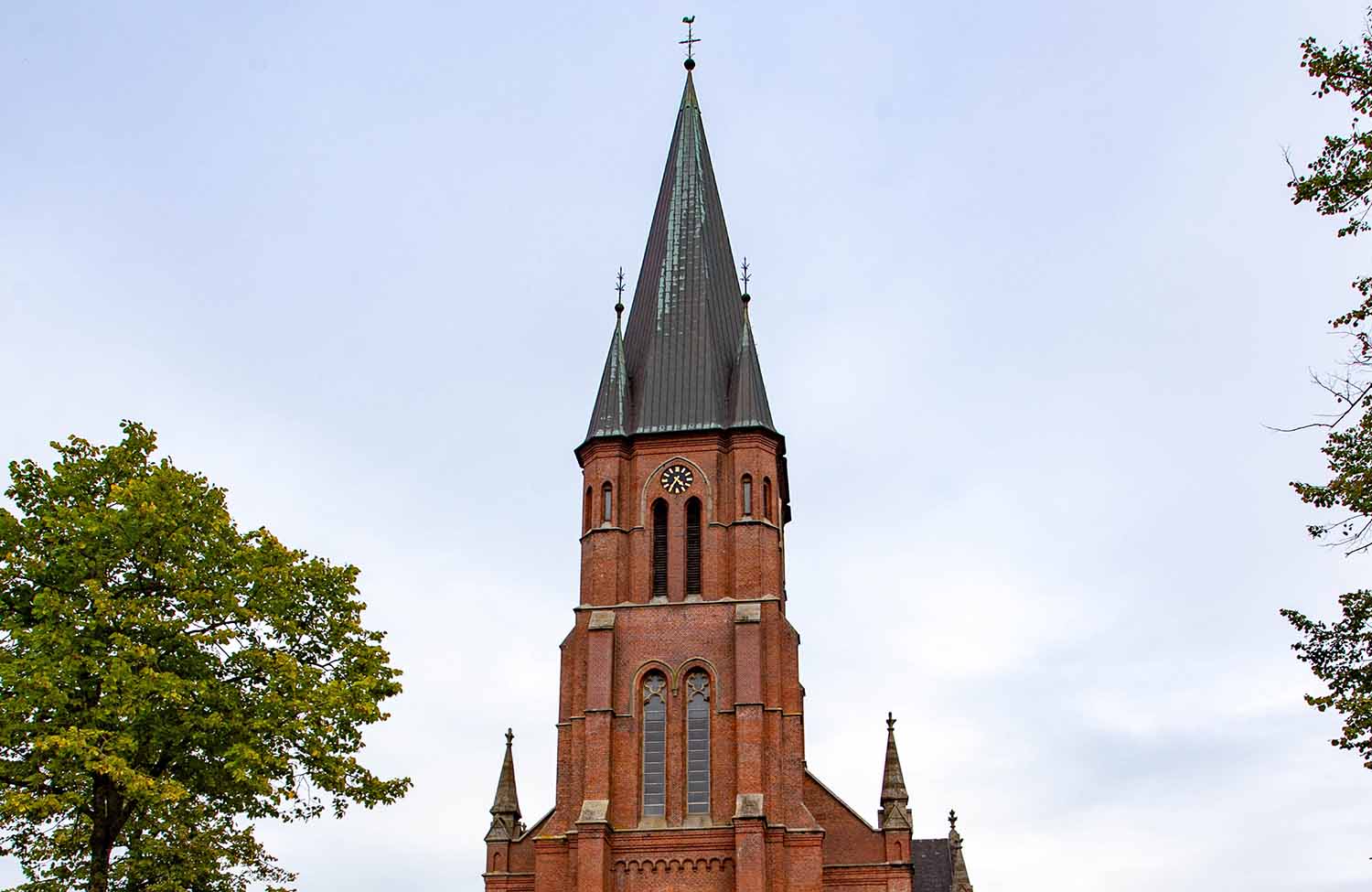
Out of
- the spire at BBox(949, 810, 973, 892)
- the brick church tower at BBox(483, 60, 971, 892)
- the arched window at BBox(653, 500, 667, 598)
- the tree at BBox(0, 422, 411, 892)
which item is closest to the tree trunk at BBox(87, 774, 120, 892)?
the tree at BBox(0, 422, 411, 892)

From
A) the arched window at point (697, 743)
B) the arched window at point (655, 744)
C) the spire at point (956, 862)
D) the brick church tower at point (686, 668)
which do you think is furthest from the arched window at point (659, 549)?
the spire at point (956, 862)

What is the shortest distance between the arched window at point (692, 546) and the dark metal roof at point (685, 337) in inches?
115

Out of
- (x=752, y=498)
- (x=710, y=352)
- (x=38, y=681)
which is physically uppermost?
(x=710, y=352)

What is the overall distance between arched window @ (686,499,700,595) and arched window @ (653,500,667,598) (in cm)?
81

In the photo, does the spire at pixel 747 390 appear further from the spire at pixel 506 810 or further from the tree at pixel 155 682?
the tree at pixel 155 682

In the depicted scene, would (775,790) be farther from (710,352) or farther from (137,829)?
(137,829)

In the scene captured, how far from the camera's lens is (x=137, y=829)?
3050 centimetres

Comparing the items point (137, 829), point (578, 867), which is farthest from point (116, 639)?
point (578, 867)

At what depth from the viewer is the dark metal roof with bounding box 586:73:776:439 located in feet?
179

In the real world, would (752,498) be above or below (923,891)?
above

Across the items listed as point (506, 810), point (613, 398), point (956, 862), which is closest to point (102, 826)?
point (506, 810)

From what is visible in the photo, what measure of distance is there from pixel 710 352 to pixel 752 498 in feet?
20.7

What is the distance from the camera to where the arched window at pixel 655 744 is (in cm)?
4872

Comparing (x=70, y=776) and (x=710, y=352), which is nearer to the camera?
(x=70, y=776)
